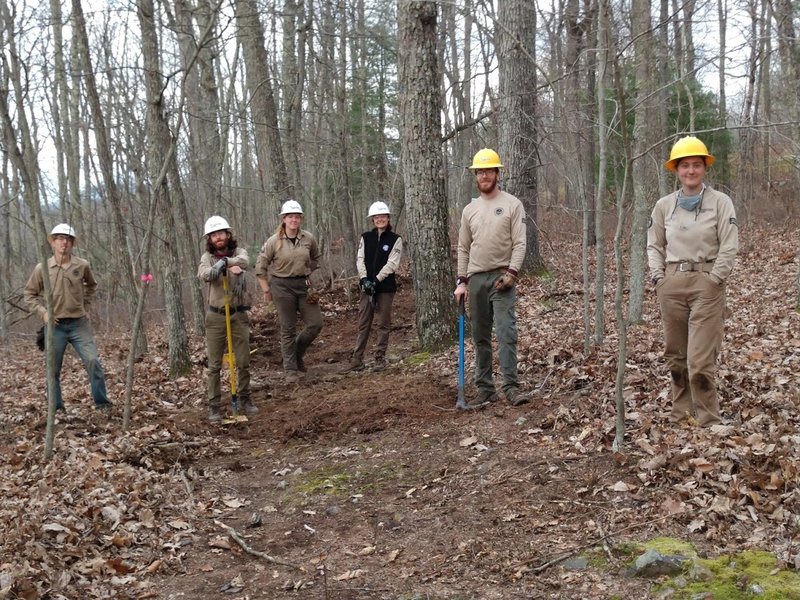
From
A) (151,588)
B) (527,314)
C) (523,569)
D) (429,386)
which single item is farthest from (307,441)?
(527,314)

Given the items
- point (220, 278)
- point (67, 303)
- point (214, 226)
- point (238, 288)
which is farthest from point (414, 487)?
point (67, 303)

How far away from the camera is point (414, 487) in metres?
5.33

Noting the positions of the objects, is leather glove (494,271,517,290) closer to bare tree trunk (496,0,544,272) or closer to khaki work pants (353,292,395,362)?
khaki work pants (353,292,395,362)

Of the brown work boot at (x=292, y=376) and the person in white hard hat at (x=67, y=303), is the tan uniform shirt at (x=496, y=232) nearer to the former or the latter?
the brown work boot at (x=292, y=376)

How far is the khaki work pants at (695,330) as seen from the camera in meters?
5.29

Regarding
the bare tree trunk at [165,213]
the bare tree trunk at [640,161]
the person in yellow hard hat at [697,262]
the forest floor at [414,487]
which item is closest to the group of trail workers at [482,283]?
the person in yellow hard hat at [697,262]

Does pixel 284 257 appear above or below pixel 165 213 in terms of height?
below

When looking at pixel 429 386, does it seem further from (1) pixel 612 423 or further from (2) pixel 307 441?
(1) pixel 612 423

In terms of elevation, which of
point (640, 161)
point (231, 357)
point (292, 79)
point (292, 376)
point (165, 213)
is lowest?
point (292, 376)

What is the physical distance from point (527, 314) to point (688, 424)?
19.9 feet

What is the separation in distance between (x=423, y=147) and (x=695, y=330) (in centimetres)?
464

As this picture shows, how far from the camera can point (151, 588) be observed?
4191 millimetres

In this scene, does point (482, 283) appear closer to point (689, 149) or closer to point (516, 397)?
point (516, 397)

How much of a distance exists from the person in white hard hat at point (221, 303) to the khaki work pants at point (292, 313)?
1.28 meters
